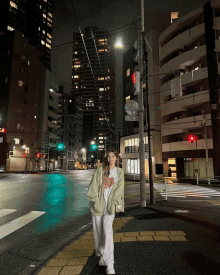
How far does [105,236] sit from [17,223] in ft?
13.1

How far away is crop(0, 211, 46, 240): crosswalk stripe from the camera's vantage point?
5.04 metres

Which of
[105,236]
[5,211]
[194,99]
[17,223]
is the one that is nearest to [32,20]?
[194,99]

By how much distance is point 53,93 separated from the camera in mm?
59969

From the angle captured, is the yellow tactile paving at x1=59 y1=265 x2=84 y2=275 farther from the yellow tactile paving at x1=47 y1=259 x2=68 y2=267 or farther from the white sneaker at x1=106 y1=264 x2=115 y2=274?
the white sneaker at x1=106 y1=264 x2=115 y2=274

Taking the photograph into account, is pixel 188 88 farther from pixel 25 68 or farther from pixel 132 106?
pixel 25 68

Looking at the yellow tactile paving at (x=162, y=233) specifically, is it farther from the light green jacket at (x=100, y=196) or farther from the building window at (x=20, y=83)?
the building window at (x=20, y=83)

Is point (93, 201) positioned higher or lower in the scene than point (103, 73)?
lower

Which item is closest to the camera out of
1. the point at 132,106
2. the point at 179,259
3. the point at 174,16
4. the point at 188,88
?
the point at 179,259

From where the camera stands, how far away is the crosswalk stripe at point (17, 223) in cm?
504

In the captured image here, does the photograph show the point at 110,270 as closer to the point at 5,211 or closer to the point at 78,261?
the point at 78,261

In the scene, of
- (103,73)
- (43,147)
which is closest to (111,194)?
(43,147)

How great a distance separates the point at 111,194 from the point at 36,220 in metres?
4.15

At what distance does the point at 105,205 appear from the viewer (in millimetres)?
3055

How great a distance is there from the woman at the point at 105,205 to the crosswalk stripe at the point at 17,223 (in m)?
2.96
